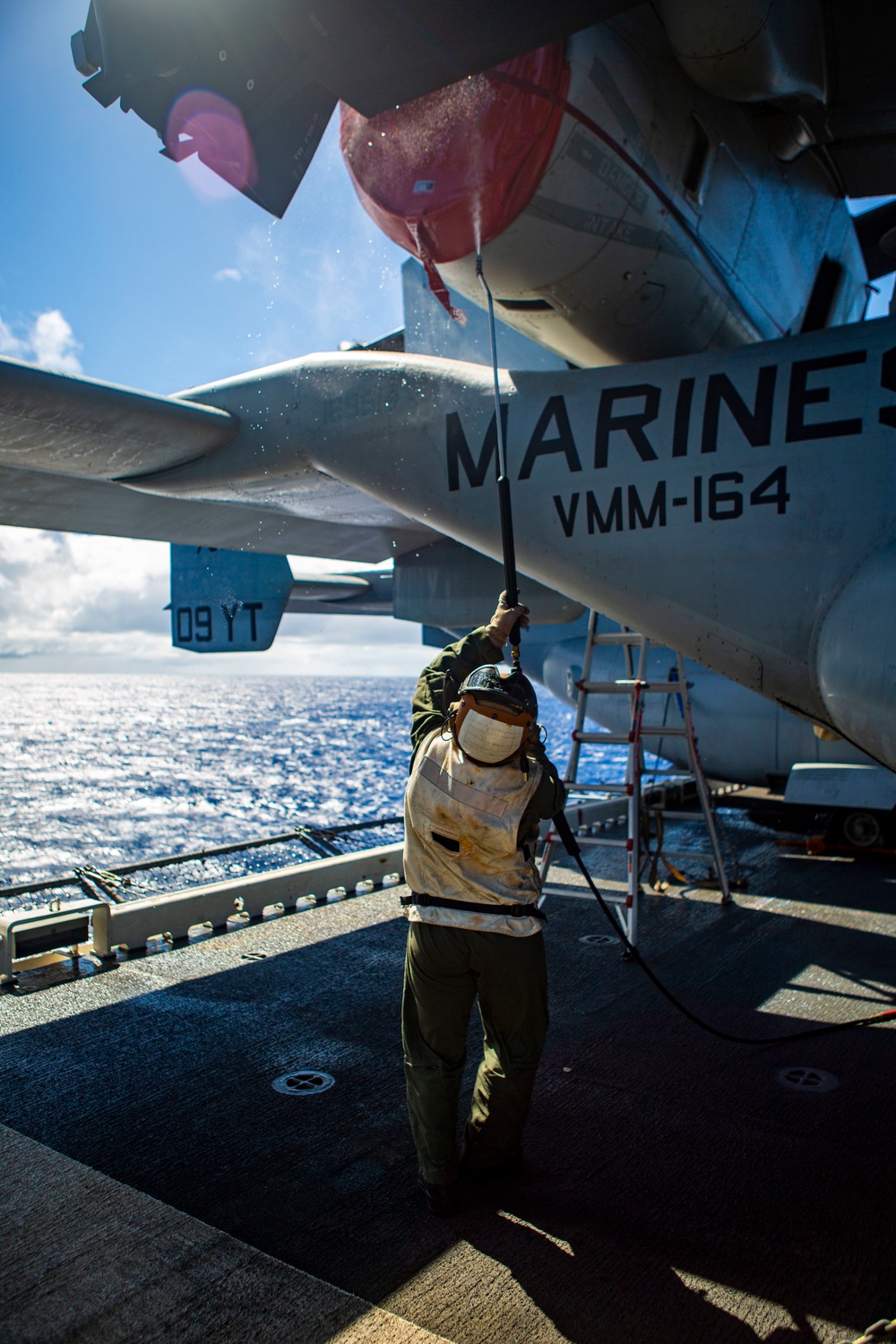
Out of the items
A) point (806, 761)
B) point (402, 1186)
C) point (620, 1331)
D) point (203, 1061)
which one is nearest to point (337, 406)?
point (203, 1061)

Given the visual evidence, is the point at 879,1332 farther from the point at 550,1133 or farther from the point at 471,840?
the point at 471,840

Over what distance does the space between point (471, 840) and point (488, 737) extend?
1.39 ft

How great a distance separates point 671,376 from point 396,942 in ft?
14.5

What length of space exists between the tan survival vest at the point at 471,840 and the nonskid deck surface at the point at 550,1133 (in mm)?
1040

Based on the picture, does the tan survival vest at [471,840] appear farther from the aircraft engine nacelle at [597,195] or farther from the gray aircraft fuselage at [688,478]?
the aircraft engine nacelle at [597,195]

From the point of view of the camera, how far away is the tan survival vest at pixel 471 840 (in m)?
3.10

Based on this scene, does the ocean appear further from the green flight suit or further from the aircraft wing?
the green flight suit

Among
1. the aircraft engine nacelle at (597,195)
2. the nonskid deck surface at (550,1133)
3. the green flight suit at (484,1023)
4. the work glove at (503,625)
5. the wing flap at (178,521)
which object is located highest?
the aircraft engine nacelle at (597,195)

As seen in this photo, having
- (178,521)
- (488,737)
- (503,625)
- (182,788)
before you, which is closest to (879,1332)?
(488,737)

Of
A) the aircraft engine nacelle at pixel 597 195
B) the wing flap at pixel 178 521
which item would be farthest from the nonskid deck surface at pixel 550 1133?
the aircraft engine nacelle at pixel 597 195

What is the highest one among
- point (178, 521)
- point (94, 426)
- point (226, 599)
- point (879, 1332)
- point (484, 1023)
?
point (94, 426)

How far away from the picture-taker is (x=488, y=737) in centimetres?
302

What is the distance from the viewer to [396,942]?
623 centimetres

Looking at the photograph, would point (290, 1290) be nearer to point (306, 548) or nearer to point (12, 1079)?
point (12, 1079)
